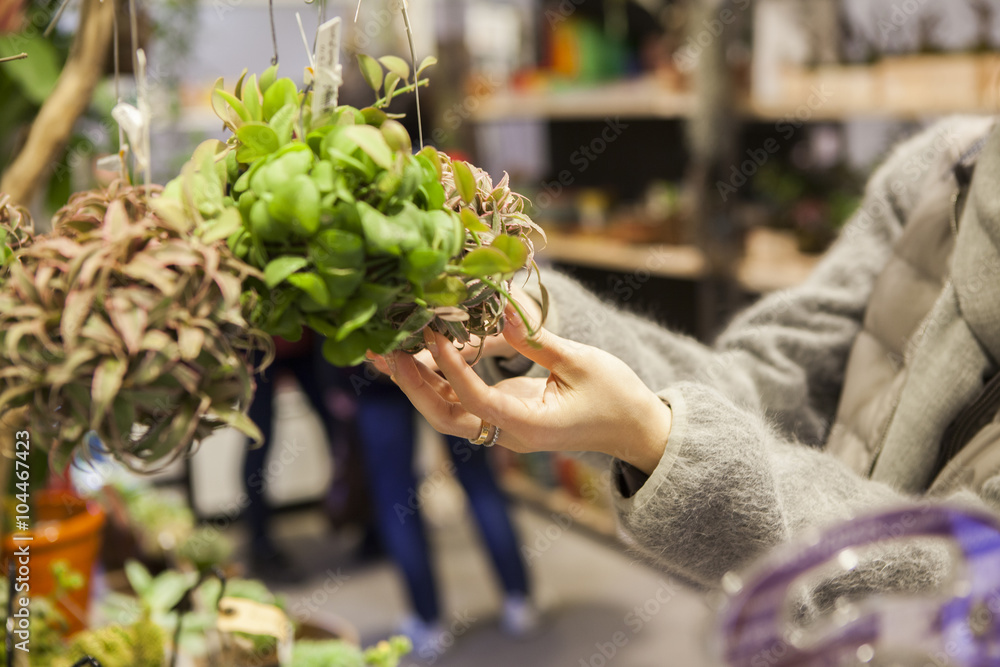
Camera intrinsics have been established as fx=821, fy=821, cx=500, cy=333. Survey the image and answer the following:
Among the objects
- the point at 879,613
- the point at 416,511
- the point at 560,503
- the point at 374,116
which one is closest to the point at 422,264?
the point at 374,116

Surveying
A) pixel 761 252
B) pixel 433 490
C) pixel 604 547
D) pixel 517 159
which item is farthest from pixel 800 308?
pixel 517 159

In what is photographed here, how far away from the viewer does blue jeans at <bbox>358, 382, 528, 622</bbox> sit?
8.21 ft

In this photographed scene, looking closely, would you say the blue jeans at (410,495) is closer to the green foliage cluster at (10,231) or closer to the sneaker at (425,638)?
the sneaker at (425,638)

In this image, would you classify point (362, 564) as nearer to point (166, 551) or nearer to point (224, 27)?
point (166, 551)

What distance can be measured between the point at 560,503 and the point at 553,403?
9.17ft

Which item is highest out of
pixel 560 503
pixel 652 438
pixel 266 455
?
pixel 652 438

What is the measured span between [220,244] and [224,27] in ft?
11.9

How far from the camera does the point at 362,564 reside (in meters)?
3.08

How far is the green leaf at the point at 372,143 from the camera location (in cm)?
47

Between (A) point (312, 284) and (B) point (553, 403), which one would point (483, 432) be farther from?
(A) point (312, 284)

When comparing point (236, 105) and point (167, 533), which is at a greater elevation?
point (236, 105)

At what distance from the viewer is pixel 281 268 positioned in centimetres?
47

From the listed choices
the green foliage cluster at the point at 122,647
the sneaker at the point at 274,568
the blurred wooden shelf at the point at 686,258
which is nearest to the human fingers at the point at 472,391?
the green foliage cluster at the point at 122,647

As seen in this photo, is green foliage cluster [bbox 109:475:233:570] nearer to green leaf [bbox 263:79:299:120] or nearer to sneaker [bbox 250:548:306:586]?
green leaf [bbox 263:79:299:120]
